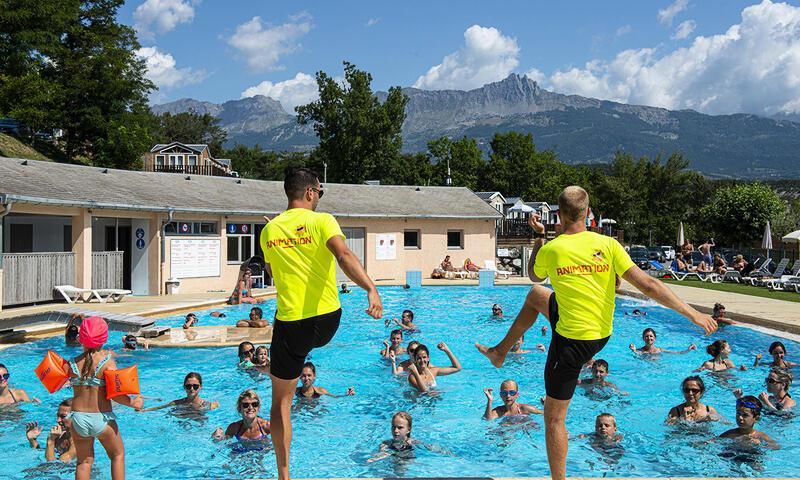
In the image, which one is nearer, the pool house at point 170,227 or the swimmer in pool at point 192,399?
the swimmer in pool at point 192,399

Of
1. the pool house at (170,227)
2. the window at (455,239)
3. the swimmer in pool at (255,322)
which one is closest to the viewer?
the swimmer in pool at (255,322)

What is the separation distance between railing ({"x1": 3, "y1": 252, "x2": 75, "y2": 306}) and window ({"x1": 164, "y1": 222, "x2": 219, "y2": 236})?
145 inches

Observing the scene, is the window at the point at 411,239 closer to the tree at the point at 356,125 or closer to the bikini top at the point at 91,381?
the bikini top at the point at 91,381

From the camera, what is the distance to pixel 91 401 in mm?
4414

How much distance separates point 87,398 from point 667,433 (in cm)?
678

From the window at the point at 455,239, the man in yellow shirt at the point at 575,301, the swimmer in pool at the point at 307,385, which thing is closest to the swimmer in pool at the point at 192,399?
the swimmer in pool at the point at 307,385

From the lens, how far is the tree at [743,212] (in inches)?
1785

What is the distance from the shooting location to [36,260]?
17016mm

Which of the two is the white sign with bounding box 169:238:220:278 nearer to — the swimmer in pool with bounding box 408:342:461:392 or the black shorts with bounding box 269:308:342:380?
the swimmer in pool with bounding box 408:342:461:392

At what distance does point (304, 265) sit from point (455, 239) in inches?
1118

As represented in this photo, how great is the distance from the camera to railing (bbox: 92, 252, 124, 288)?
1930cm

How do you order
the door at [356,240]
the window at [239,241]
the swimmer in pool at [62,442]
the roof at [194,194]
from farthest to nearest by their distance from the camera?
the door at [356,240] → the window at [239,241] → the roof at [194,194] → the swimmer in pool at [62,442]

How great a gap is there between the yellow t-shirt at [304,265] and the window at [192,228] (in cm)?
1867

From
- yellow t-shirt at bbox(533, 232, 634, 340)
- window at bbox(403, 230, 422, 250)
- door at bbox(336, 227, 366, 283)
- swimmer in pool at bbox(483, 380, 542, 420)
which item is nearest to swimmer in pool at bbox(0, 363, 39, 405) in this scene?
swimmer in pool at bbox(483, 380, 542, 420)
